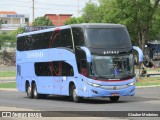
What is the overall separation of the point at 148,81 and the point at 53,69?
1816 cm

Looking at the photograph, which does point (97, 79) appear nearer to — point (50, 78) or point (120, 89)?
point (120, 89)

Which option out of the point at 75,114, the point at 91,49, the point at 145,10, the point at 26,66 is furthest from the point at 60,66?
the point at 145,10

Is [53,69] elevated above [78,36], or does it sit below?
below

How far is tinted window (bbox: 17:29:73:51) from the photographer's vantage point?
26.5m

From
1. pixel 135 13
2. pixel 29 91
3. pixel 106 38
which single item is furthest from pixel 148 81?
pixel 106 38

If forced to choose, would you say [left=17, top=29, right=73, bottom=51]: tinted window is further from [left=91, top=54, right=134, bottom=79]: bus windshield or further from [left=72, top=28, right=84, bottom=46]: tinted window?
[left=91, top=54, right=134, bottom=79]: bus windshield

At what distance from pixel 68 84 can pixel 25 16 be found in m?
134

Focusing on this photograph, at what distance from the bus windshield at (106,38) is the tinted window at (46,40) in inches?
54.4

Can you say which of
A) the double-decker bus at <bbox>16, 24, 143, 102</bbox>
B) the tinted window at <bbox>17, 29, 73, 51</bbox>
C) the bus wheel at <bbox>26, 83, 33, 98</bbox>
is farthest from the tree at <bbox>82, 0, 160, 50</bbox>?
the double-decker bus at <bbox>16, 24, 143, 102</bbox>

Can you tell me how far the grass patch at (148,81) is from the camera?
140 ft

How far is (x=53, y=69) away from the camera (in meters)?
28.5

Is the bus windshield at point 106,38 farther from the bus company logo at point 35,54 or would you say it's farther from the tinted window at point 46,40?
the bus company logo at point 35,54

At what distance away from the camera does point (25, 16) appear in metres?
158

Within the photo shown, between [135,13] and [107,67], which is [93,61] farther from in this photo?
[135,13]
